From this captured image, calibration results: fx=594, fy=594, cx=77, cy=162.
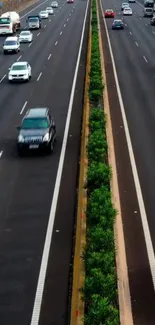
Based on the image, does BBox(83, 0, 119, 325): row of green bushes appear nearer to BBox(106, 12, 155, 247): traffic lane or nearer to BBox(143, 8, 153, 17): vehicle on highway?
BBox(106, 12, 155, 247): traffic lane

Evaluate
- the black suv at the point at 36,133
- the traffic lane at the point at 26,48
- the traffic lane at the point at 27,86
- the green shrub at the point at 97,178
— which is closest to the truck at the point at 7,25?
the traffic lane at the point at 26,48

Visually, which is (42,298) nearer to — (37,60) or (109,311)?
(109,311)

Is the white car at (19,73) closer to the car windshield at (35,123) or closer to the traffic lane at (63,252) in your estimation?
the car windshield at (35,123)

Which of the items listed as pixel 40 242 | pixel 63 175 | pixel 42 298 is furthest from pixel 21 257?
pixel 63 175

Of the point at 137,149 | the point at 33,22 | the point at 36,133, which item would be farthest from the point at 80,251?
the point at 33,22

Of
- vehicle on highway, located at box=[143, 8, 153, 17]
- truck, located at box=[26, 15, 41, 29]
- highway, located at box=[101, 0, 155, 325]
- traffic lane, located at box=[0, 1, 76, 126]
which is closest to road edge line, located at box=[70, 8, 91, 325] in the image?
highway, located at box=[101, 0, 155, 325]
